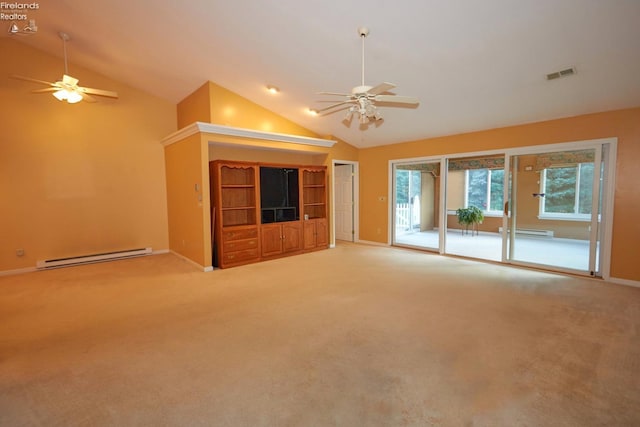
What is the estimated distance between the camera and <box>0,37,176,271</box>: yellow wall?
200 inches

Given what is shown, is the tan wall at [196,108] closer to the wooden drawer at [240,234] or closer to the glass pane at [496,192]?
the wooden drawer at [240,234]

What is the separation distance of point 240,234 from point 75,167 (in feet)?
11.2

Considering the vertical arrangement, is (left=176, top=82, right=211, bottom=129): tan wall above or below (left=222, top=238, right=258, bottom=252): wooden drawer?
above

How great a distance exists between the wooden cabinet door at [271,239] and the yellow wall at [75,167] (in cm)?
253

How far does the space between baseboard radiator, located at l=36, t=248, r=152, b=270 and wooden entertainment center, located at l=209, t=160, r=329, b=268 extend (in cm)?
203

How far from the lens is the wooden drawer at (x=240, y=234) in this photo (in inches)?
208

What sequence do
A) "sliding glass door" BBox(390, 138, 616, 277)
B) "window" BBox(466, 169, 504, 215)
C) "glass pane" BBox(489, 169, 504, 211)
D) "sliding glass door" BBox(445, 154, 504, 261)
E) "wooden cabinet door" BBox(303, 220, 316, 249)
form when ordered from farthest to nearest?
"window" BBox(466, 169, 504, 215) < "glass pane" BBox(489, 169, 504, 211) < "sliding glass door" BBox(445, 154, 504, 261) < "wooden cabinet door" BBox(303, 220, 316, 249) < "sliding glass door" BBox(390, 138, 616, 277)

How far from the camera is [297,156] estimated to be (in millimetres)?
7043

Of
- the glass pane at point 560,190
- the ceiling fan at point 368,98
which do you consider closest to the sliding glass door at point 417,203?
the glass pane at point 560,190

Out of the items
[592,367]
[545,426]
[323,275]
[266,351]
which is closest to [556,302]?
[592,367]

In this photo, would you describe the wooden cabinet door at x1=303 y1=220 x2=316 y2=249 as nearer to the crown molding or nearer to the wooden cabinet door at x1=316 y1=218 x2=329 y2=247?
the wooden cabinet door at x1=316 y1=218 x2=329 y2=247

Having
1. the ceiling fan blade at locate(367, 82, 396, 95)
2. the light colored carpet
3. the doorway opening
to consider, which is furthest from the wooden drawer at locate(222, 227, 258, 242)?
the ceiling fan blade at locate(367, 82, 396, 95)

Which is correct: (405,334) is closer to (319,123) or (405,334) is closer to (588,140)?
(588,140)

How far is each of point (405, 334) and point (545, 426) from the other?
121 cm
